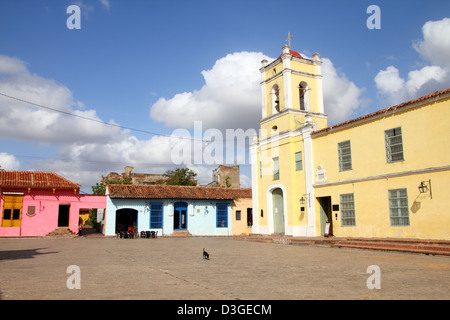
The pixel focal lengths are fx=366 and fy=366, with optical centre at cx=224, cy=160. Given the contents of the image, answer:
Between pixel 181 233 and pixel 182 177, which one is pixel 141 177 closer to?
pixel 182 177

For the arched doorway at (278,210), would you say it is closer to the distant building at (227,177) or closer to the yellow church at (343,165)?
the yellow church at (343,165)

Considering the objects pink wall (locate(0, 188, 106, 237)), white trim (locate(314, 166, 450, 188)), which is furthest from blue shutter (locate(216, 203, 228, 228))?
white trim (locate(314, 166, 450, 188))

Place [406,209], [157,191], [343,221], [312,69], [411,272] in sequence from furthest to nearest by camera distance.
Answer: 1. [157,191]
2. [312,69]
3. [343,221]
4. [406,209]
5. [411,272]

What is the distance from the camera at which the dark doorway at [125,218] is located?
29927 millimetres

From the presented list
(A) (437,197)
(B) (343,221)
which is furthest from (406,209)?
(B) (343,221)

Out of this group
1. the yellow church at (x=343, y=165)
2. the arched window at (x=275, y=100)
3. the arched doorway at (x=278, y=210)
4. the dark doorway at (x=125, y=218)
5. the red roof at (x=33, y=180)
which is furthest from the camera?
the dark doorway at (x=125, y=218)

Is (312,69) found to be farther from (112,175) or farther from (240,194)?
(112,175)

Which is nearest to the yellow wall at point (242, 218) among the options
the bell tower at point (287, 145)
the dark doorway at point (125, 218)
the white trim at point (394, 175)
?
the bell tower at point (287, 145)

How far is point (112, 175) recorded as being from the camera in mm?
46906

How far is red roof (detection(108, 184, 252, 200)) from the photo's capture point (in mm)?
28003

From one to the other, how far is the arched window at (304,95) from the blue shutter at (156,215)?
13669mm

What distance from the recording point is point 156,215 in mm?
29047

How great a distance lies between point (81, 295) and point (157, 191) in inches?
963

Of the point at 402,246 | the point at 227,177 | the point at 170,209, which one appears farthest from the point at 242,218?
the point at 402,246
